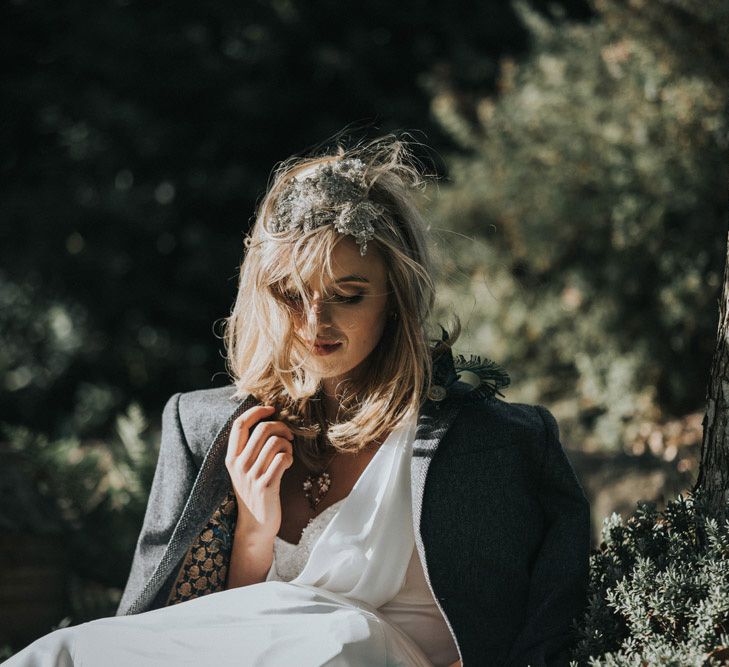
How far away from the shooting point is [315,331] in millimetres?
2285

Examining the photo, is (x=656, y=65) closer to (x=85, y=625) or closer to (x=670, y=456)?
(x=670, y=456)

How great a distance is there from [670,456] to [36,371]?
5484mm

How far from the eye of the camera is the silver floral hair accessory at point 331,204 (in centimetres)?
232

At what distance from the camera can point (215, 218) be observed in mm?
8773

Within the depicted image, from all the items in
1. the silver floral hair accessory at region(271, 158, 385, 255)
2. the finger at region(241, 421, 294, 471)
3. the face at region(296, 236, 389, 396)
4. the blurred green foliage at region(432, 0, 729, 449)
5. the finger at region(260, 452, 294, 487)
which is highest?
the silver floral hair accessory at region(271, 158, 385, 255)

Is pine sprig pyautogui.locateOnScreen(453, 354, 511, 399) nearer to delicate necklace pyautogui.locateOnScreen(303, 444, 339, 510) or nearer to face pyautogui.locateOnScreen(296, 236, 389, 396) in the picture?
face pyautogui.locateOnScreen(296, 236, 389, 396)

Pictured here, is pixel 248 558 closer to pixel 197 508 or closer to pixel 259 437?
pixel 197 508

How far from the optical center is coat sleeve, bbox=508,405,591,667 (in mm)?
2041

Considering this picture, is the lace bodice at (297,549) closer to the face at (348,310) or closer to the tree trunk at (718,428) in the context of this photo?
the face at (348,310)

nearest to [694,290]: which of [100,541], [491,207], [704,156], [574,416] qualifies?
[704,156]

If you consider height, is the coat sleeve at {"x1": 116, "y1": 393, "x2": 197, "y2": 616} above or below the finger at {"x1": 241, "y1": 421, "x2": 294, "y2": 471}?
below

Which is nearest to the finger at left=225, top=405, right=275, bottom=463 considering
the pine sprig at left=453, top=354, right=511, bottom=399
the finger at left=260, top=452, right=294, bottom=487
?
the finger at left=260, top=452, right=294, bottom=487

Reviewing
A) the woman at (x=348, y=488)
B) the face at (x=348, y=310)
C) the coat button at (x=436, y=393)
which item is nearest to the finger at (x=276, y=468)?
the woman at (x=348, y=488)

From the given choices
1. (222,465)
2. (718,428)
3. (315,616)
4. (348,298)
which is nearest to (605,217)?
(718,428)
